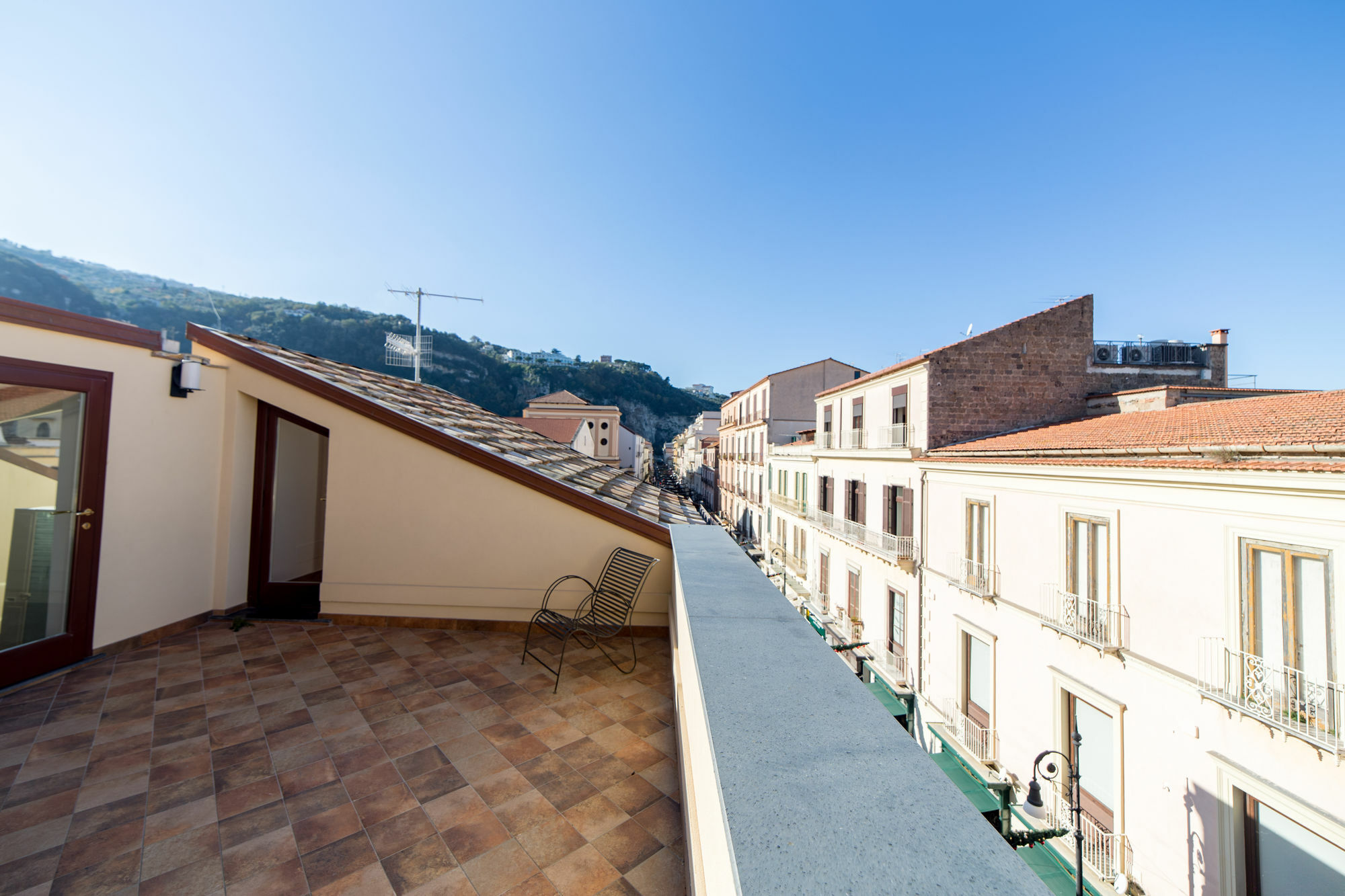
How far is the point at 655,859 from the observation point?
1.90 meters

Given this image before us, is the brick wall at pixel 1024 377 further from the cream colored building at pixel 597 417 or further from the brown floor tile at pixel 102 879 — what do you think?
the cream colored building at pixel 597 417

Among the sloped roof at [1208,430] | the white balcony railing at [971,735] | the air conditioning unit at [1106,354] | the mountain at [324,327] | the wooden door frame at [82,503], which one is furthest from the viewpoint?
the mountain at [324,327]

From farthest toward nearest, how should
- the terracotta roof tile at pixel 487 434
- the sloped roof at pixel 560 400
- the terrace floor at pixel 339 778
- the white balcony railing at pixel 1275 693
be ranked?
1. the sloped roof at pixel 560 400
2. the white balcony railing at pixel 1275 693
3. the terracotta roof tile at pixel 487 434
4. the terrace floor at pixel 339 778

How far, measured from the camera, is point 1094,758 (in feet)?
23.5

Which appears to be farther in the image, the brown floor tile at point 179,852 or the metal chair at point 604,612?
the metal chair at point 604,612

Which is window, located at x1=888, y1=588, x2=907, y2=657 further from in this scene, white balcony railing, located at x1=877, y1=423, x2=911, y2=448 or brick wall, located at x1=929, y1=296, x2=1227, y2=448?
brick wall, located at x1=929, y1=296, x2=1227, y2=448

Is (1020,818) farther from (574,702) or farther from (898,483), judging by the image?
(574,702)

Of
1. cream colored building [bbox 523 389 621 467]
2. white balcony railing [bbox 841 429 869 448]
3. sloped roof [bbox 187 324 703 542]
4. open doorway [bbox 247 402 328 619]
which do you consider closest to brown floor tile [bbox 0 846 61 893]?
open doorway [bbox 247 402 328 619]

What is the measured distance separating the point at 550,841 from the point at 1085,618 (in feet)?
27.9

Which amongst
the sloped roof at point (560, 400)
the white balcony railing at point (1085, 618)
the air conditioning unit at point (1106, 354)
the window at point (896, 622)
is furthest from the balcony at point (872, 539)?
the sloped roof at point (560, 400)

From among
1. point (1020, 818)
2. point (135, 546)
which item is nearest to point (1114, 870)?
point (1020, 818)

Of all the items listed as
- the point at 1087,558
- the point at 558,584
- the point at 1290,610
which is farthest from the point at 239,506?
the point at 1087,558

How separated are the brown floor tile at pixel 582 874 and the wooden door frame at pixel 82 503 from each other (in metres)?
4.07

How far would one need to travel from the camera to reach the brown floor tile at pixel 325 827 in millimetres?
1965
